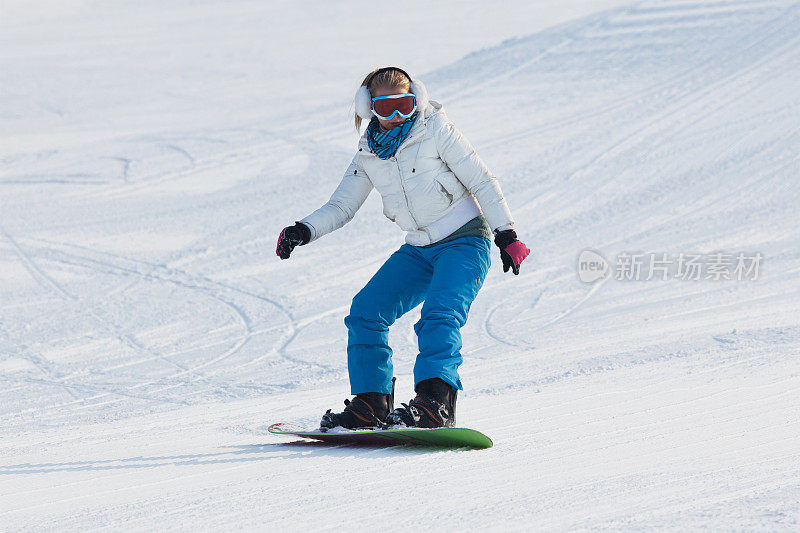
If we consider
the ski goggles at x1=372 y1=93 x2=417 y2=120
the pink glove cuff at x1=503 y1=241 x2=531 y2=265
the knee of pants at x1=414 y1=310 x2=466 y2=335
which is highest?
the ski goggles at x1=372 y1=93 x2=417 y2=120

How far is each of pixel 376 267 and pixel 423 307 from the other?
192 inches

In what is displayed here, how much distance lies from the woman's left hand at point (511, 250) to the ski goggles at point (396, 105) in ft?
1.83

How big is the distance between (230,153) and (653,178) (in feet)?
15.4

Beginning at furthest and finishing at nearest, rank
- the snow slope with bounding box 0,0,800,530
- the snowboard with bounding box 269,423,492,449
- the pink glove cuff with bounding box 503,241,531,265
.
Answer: the pink glove cuff with bounding box 503,241,531,265 → the snowboard with bounding box 269,423,492,449 → the snow slope with bounding box 0,0,800,530

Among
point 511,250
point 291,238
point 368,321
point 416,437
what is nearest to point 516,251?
point 511,250

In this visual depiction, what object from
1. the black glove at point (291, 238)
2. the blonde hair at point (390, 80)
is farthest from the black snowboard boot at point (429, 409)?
the blonde hair at point (390, 80)

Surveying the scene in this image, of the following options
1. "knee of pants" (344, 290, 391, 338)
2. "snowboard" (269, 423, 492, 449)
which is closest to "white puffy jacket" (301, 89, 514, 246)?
"knee of pants" (344, 290, 391, 338)

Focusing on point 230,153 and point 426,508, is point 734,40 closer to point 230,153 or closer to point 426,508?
point 230,153

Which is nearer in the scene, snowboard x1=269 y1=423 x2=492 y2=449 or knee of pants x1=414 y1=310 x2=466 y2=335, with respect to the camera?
snowboard x1=269 y1=423 x2=492 y2=449

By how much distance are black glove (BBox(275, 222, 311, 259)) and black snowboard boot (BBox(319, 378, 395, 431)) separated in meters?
0.59

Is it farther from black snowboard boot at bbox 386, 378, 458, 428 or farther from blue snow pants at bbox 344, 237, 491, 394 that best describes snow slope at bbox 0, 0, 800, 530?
blue snow pants at bbox 344, 237, 491, 394

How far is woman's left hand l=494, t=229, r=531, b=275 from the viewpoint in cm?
352

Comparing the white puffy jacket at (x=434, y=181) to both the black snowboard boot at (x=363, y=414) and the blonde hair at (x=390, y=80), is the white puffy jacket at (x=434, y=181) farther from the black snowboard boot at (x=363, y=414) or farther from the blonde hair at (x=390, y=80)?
the black snowboard boot at (x=363, y=414)

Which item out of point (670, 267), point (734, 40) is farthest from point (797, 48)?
point (670, 267)
